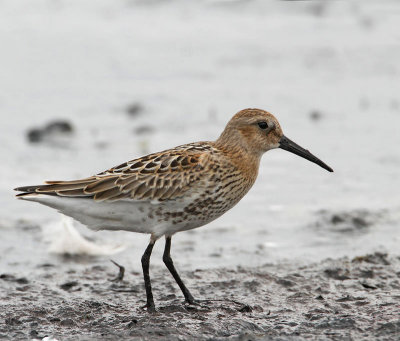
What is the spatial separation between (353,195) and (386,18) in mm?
7251

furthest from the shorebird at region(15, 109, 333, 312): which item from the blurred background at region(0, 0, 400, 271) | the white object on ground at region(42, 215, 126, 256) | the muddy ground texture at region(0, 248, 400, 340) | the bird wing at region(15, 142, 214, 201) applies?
the white object on ground at region(42, 215, 126, 256)

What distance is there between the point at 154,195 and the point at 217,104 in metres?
6.17

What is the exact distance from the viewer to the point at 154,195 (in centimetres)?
630

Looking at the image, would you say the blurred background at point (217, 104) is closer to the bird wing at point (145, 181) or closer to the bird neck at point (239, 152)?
the bird neck at point (239, 152)

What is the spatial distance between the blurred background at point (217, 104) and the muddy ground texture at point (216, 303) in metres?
0.48

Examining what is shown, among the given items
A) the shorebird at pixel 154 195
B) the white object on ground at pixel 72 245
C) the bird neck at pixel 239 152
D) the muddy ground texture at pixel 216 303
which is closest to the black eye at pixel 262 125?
the bird neck at pixel 239 152

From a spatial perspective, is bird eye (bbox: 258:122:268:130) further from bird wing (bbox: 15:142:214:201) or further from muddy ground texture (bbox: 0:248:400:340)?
muddy ground texture (bbox: 0:248:400:340)

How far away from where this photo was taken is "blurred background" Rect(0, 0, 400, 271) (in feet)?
28.0

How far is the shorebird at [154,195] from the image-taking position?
20.7ft

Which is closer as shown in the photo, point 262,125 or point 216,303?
point 216,303

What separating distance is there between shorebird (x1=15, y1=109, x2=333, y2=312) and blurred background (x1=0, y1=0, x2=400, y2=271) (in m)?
1.38

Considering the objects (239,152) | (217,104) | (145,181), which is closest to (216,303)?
(145,181)

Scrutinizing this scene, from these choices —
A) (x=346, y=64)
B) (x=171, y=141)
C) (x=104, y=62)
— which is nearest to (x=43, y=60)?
(x=104, y=62)

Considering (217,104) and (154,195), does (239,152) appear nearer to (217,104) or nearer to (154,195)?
(154,195)
